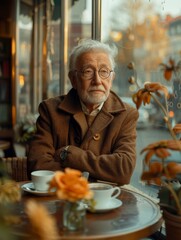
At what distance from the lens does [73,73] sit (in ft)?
8.13

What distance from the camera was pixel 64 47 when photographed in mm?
4398

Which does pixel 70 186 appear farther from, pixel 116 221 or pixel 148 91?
pixel 148 91

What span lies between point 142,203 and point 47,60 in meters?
4.11

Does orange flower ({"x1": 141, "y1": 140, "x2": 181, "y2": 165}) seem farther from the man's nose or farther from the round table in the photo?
the man's nose

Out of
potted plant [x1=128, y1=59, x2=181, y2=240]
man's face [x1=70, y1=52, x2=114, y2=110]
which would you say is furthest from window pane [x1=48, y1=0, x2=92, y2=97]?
potted plant [x1=128, y1=59, x2=181, y2=240]

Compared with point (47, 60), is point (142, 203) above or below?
below

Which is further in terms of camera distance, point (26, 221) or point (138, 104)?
point (138, 104)

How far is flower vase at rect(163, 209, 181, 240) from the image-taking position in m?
1.51


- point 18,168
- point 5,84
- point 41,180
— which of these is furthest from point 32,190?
point 5,84

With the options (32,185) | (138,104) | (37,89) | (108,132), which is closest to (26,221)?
(32,185)

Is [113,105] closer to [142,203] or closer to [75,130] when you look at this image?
[75,130]

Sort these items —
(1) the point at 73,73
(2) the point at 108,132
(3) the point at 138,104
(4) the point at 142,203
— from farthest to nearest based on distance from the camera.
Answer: (1) the point at 73,73 → (2) the point at 108,132 → (4) the point at 142,203 → (3) the point at 138,104

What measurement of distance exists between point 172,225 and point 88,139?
0.87m

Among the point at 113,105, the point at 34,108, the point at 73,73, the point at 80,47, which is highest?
the point at 80,47
